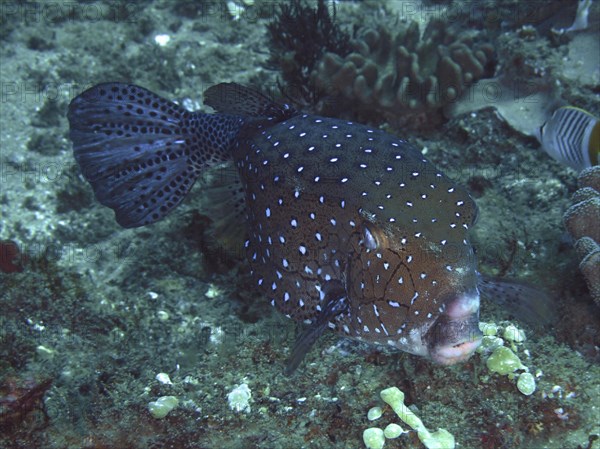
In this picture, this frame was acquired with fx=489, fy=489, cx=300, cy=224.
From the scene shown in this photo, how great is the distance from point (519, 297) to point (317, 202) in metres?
1.51

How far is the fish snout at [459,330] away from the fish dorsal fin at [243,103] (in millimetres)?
2425

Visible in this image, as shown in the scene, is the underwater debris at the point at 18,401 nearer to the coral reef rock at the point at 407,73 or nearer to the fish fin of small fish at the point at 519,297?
the fish fin of small fish at the point at 519,297

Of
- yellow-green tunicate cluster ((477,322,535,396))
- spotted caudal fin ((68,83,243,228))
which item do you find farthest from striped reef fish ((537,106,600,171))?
spotted caudal fin ((68,83,243,228))

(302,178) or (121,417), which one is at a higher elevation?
(302,178)

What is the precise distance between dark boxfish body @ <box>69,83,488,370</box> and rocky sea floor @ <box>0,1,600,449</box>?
23.8 inches

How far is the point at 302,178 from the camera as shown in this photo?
145 inches

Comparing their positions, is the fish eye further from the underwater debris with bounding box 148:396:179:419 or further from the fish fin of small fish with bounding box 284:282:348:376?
the underwater debris with bounding box 148:396:179:419

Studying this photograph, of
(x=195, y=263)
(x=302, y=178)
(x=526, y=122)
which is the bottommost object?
(x=195, y=263)

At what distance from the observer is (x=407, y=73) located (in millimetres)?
6500

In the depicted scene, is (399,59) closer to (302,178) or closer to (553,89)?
(553,89)

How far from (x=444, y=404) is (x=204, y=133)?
10.6ft

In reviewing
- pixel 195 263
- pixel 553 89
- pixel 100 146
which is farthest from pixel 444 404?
pixel 553 89

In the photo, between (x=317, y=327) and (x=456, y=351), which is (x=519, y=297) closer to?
(x=456, y=351)

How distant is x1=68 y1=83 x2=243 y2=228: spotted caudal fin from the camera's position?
4.76 meters
